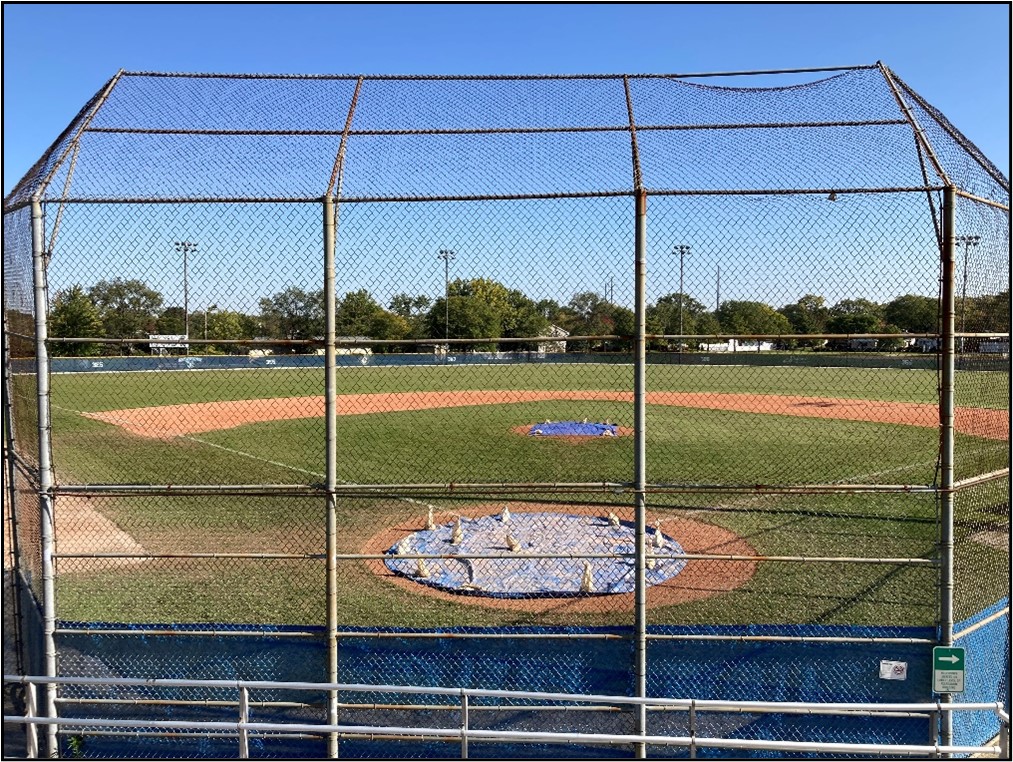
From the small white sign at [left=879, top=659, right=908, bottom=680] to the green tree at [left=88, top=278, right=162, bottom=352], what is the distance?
20.8 feet

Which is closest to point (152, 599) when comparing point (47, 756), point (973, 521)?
point (47, 756)

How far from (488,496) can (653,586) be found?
534 cm

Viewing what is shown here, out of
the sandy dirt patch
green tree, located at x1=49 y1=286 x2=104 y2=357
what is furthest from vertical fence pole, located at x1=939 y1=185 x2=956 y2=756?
the sandy dirt patch

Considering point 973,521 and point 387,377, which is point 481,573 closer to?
point 973,521

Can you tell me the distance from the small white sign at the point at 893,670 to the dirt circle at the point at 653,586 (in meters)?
3.14

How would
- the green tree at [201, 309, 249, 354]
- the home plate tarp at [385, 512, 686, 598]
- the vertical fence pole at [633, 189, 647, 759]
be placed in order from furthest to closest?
the home plate tarp at [385, 512, 686, 598] → the green tree at [201, 309, 249, 354] → the vertical fence pole at [633, 189, 647, 759]

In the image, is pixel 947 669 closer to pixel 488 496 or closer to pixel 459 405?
pixel 488 496

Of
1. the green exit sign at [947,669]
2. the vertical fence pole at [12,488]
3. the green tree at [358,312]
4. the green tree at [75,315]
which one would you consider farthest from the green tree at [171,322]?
the green exit sign at [947,669]

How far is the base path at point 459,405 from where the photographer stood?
22953 mm

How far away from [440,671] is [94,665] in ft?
8.94

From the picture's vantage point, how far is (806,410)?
26078 millimetres

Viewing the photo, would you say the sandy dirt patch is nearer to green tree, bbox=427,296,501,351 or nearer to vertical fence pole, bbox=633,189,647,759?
green tree, bbox=427,296,501,351

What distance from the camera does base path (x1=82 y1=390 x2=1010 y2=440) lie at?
23.0 m

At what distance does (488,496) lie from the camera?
13.7 m
